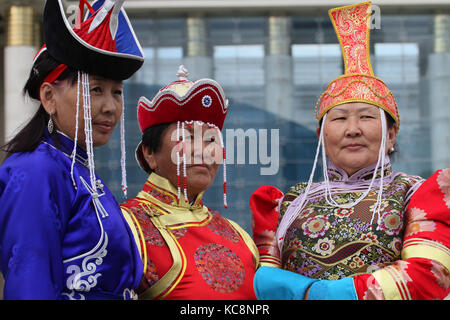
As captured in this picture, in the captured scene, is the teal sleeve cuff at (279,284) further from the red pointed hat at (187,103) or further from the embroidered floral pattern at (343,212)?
the red pointed hat at (187,103)

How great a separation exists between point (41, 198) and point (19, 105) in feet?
24.1

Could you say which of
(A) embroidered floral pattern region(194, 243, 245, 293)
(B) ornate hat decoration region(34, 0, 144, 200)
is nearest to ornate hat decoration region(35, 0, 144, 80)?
(B) ornate hat decoration region(34, 0, 144, 200)

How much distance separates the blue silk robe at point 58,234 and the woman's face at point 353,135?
101cm

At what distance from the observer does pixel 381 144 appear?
2816mm

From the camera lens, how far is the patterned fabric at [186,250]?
2654 mm

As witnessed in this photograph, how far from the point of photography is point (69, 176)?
88.3 inches

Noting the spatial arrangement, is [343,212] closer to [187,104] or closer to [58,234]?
[187,104]

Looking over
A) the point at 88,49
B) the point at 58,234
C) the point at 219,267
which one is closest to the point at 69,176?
the point at 58,234

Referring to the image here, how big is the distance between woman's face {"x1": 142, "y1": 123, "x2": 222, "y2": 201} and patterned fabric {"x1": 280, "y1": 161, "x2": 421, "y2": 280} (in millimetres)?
460

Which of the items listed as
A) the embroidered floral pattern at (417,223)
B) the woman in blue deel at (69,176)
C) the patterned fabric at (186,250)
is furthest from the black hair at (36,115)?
the embroidered floral pattern at (417,223)

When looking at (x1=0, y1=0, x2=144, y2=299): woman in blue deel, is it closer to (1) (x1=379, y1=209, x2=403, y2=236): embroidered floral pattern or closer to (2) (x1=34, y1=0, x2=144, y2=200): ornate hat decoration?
(2) (x1=34, y1=0, x2=144, y2=200): ornate hat decoration

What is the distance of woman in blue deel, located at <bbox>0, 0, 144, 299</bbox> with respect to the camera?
80.4 inches

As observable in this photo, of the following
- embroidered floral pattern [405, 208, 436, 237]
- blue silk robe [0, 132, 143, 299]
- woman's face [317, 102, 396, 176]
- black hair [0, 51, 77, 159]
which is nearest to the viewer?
blue silk robe [0, 132, 143, 299]

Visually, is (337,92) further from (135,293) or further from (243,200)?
(243,200)
